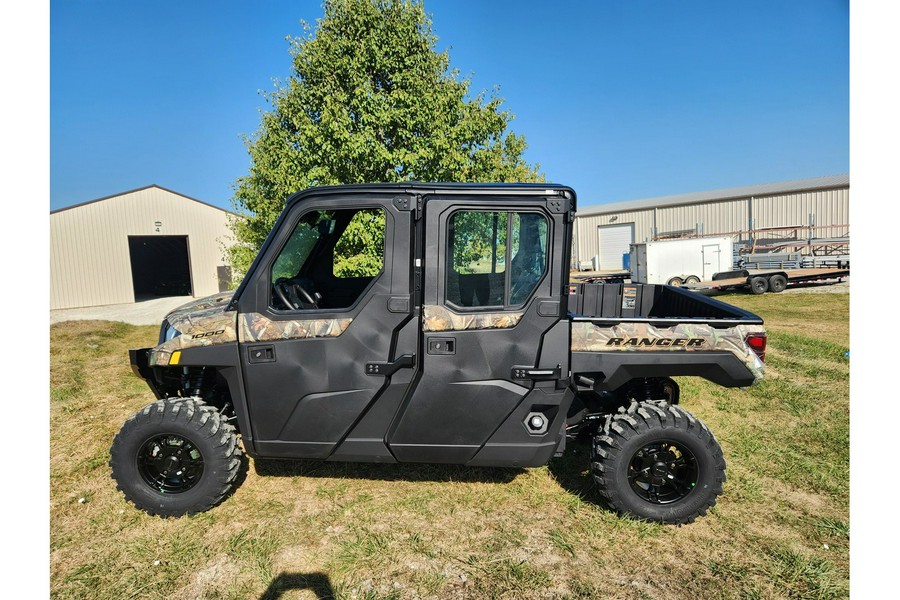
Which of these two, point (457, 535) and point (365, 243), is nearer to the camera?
point (457, 535)

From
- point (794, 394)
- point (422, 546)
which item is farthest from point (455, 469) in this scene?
point (794, 394)

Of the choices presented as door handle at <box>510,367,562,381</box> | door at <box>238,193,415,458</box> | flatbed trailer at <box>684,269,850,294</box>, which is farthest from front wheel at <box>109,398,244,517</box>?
flatbed trailer at <box>684,269,850,294</box>

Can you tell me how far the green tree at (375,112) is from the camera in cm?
972

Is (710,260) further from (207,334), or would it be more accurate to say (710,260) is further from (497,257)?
(207,334)

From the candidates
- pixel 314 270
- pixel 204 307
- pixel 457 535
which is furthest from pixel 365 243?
pixel 457 535

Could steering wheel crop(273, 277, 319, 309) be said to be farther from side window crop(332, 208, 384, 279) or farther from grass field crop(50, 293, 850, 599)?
side window crop(332, 208, 384, 279)

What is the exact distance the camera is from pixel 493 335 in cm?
336

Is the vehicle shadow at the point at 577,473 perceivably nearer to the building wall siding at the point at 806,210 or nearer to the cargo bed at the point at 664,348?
the cargo bed at the point at 664,348

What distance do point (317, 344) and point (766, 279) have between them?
2166 cm

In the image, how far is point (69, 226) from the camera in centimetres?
2267

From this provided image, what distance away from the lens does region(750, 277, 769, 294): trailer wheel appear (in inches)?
Result: 770

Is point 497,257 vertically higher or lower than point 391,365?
higher

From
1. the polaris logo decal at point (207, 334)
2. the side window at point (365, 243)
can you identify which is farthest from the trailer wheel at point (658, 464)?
the side window at point (365, 243)

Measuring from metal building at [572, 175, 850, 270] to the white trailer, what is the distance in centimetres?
819
